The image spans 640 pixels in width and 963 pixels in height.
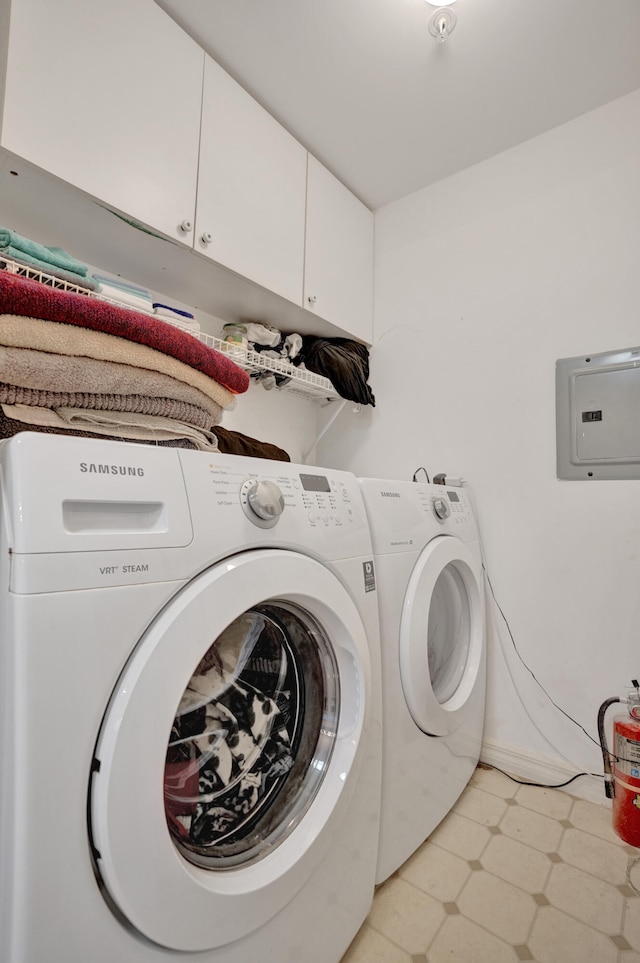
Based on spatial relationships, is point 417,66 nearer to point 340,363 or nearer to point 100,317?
point 340,363

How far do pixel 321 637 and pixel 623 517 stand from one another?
109 cm

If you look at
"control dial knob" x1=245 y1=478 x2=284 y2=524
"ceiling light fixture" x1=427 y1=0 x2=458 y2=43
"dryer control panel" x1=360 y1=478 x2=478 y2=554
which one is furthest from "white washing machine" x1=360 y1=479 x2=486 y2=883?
"ceiling light fixture" x1=427 y1=0 x2=458 y2=43

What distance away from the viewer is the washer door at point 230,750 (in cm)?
51

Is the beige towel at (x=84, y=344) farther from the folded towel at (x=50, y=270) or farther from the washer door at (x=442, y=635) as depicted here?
the washer door at (x=442, y=635)

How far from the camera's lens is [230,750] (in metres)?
0.72

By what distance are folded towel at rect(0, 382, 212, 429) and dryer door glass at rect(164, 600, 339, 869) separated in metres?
0.36

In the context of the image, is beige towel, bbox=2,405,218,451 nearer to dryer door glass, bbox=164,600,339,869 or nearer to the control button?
the control button

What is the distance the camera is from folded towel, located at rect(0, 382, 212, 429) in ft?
1.98

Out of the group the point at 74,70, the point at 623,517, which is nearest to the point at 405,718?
the point at 623,517

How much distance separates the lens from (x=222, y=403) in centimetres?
86

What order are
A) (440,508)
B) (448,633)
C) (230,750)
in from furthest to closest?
(448,633) → (440,508) → (230,750)

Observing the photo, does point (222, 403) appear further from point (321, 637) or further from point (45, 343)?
point (321, 637)

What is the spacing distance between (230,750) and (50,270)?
0.91 meters

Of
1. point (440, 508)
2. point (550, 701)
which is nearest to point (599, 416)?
point (440, 508)
